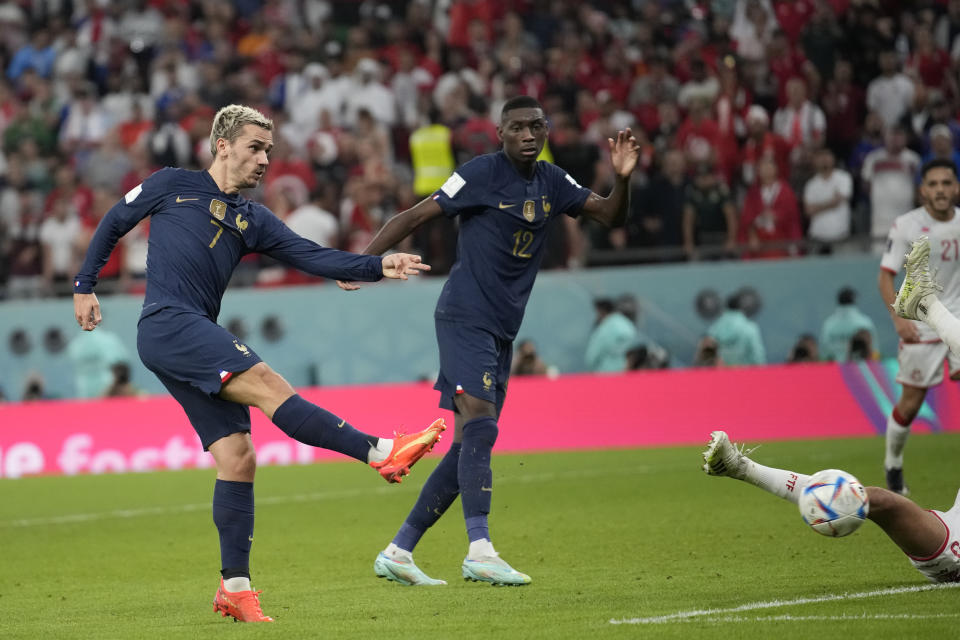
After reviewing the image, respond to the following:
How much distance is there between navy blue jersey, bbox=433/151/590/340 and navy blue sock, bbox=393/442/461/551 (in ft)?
2.60

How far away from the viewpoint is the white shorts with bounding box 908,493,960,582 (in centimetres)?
678

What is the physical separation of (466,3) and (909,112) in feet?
23.8

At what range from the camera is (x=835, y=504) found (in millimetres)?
6480

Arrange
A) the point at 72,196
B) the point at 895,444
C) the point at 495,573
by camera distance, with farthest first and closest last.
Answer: the point at 72,196 → the point at 895,444 → the point at 495,573

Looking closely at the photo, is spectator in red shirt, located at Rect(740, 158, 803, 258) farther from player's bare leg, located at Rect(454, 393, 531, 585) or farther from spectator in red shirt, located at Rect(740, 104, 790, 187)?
player's bare leg, located at Rect(454, 393, 531, 585)

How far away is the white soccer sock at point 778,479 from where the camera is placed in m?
6.73

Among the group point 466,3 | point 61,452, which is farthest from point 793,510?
point 466,3

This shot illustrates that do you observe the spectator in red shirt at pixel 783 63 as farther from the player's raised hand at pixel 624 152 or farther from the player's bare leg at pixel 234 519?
the player's bare leg at pixel 234 519

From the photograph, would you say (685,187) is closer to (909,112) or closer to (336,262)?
(909,112)

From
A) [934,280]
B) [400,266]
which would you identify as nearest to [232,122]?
[400,266]

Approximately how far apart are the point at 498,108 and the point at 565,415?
5048mm

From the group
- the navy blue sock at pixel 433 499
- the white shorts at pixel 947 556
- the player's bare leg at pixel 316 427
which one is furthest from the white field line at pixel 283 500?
the white shorts at pixel 947 556

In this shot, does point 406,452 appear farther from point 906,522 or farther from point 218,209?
point 906,522

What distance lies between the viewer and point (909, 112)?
18.9 m
